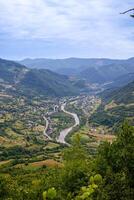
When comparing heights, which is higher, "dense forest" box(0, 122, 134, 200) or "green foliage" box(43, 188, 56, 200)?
"green foliage" box(43, 188, 56, 200)

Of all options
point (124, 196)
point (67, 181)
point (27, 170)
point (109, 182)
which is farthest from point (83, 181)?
point (27, 170)

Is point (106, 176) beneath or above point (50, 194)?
beneath

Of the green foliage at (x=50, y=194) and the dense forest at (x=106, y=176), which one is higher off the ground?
the green foliage at (x=50, y=194)

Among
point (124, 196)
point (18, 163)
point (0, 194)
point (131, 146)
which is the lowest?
point (18, 163)

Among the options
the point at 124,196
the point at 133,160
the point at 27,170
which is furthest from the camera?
the point at 27,170

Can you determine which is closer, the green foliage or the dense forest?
the green foliage

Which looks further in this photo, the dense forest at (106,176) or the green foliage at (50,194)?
the dense forest at (106,176)

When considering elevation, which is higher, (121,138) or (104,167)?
(121,138)

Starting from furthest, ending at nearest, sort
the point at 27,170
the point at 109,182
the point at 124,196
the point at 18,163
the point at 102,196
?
the point at 18,163
the point at 27,170
the point at 109,182
the point at 124,196
the point at 102,196

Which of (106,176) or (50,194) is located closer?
(50,194)

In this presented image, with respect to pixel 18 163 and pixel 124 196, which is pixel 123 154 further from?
pixel 18 163

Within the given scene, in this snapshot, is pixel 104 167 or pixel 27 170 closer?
pixel 104 167
